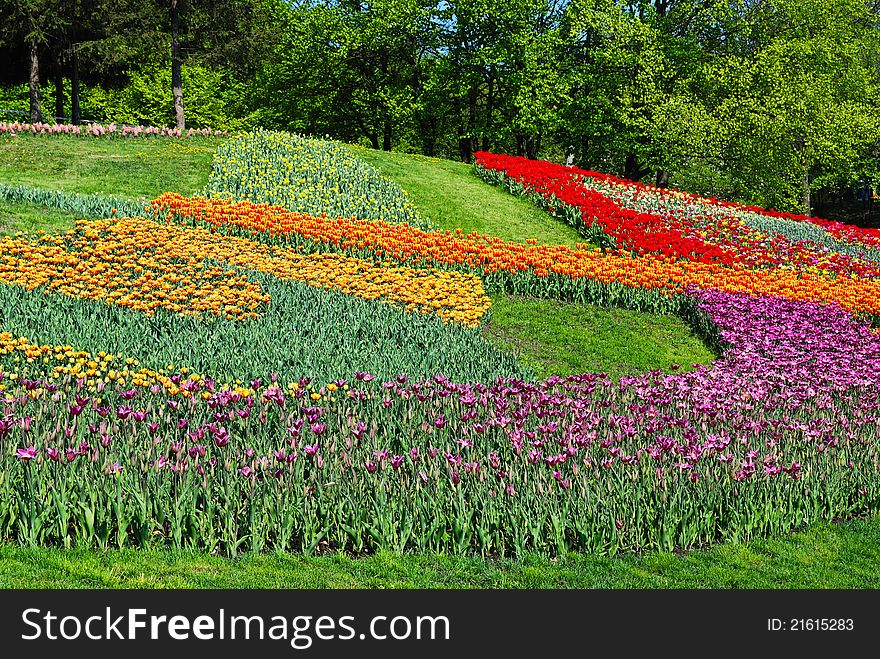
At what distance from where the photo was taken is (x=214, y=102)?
41094mm

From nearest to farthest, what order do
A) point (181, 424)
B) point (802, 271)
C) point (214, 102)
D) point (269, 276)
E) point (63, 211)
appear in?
point (181, 424), point (269, 276), point (63, 211), point (802, 271), point (214, 102)

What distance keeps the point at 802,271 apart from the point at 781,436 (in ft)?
32.8

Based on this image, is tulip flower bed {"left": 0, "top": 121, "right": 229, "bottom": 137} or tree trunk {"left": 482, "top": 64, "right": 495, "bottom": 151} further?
tree trunk {"left": 482, "top": 64, "right": 495, "bottom": 151}

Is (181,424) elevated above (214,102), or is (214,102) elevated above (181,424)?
(214,102)

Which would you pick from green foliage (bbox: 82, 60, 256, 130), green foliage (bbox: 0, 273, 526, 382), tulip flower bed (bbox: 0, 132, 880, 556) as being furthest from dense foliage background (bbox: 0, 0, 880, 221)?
green foliage (bbox: 0, 273, 526, 382)

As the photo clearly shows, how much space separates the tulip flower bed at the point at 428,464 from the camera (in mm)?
4719

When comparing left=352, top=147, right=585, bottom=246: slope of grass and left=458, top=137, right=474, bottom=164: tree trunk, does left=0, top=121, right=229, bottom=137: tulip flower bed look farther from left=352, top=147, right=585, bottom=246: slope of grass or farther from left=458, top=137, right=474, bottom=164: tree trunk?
left=458, top=137, right=474, bottom=164: tree trunk

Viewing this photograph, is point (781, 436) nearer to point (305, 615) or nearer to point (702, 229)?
point (305, 615)

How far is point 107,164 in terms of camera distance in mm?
19281

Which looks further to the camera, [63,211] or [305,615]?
[63,211]

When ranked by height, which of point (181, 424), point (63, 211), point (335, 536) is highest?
point (63, 211)

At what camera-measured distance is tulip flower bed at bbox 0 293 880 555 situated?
15.5 feet

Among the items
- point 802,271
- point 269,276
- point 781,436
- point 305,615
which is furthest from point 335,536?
point 802,271

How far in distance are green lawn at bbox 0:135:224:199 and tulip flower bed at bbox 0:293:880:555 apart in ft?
39.2
